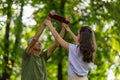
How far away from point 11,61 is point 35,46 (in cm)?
879

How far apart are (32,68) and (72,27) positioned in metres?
6.99

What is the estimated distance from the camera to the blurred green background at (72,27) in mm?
12989

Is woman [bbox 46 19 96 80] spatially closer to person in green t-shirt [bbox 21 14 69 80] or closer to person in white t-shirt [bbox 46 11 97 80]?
person in white t-shirt [bbox 46 11 97 80]

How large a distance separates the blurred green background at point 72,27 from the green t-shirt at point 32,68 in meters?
5.58

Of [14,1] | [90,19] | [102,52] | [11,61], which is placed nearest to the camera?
[14,1]

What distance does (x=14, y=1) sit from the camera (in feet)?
34.3

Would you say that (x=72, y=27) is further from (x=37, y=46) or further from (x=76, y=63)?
(x=76, y=63)

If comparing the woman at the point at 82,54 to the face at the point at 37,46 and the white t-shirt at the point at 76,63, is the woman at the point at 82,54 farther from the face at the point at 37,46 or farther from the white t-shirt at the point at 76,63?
the face at the point at 37,46

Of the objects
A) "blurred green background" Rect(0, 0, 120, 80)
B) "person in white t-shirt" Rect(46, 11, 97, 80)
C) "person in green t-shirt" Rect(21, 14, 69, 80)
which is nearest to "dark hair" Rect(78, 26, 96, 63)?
"person in white t-shirt" Rect(46, 11, 97, 80)

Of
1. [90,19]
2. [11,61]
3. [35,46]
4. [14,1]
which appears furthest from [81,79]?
[11,61]

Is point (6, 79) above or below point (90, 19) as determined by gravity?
below

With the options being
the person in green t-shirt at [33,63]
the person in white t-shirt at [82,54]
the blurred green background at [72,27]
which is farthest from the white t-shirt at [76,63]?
the blurred green background at [72,27]

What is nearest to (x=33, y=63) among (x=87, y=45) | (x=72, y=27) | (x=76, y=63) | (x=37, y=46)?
(x=37, y=46)

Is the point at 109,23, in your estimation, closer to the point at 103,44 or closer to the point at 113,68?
the point at 103,44
